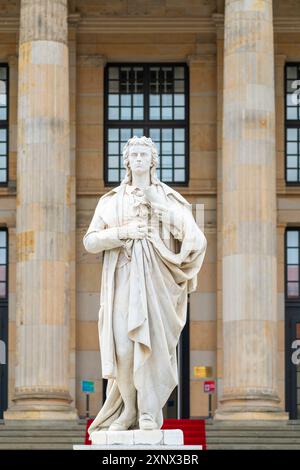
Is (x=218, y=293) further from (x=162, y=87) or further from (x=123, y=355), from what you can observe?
(x=123, y=355)

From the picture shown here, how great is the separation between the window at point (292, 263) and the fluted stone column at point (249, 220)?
691cm

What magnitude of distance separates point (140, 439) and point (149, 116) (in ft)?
136

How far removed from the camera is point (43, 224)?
152 feet

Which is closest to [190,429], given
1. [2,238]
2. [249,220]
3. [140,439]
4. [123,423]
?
Answer: [249,220]

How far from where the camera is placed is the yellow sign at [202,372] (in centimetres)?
5256

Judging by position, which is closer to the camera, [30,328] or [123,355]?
[123,355]

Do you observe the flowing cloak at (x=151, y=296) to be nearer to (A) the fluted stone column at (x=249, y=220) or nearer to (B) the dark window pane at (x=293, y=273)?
(A) the fluted stone column at (x=249, y=220)

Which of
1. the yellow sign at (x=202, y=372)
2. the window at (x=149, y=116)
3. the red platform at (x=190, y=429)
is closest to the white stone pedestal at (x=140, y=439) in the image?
the red platform at (x=190, y=429)

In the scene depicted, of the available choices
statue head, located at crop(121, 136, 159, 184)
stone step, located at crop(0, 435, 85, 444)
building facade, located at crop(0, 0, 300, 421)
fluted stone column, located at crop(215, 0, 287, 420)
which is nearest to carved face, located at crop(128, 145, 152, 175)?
statue head, located at crop(121, 136, 159, 184)

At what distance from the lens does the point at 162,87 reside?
54.4 m

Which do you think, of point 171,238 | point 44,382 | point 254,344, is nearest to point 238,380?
point 254,344

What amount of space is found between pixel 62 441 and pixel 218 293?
12611mm

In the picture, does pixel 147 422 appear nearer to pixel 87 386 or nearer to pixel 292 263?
pixel 87 386

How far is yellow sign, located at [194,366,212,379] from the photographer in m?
52.6
